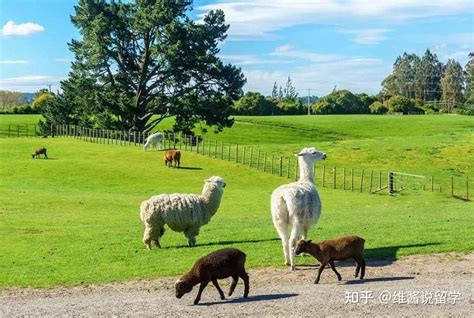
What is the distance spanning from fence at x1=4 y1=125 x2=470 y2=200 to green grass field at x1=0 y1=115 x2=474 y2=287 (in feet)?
5.90

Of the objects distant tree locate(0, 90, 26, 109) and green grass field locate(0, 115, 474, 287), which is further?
distant tree locate(0, 90, 26, 109)

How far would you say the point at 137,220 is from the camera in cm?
2339

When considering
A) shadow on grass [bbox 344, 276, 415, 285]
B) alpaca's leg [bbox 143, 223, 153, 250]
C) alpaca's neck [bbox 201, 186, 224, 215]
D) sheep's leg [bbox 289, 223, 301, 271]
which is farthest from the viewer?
alpaca's neck [bbox 201, 186, 224, 215]

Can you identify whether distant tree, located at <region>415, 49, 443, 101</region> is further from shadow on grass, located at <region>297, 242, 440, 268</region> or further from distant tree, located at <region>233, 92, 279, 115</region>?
shadow on grass, located at <region>297, 242, 440, 268</region>

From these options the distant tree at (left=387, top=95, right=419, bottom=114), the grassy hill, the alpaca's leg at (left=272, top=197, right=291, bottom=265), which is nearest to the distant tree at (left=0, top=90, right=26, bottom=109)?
the distant tree at (left=387, top=95, right=419, bottom=114)

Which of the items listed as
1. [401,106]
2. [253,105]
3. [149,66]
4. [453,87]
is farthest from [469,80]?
[149,66]

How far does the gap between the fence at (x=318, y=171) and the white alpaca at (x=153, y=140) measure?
1.77 metres

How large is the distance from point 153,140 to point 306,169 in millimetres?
39052

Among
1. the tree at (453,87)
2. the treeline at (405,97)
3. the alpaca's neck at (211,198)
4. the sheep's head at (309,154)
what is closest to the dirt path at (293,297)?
the sheep's head at (309,154)

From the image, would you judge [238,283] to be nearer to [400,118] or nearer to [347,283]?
[347,283]

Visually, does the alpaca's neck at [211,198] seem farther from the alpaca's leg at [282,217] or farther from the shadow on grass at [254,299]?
the shadow on grass at [254,299]

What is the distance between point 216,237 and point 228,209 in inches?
390

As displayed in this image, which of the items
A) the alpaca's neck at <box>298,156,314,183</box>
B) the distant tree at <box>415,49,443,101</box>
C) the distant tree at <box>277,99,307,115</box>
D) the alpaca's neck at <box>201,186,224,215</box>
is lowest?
the alpaca's neck at <box>201,186,224,215</box>

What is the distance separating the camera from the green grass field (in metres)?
14.4
